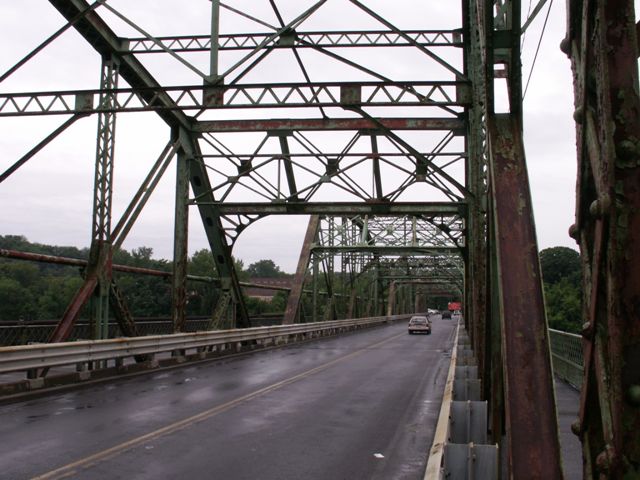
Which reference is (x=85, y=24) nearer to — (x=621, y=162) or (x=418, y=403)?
(x=418, y=403)

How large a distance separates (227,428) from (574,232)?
301 inches

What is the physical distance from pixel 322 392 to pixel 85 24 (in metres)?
10.6

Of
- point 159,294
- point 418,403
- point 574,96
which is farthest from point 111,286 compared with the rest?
point 159,294

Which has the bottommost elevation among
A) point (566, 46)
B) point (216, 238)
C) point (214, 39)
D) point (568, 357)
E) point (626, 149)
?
point (568, 357)

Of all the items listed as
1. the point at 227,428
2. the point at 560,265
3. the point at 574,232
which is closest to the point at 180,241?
the point at 227,428

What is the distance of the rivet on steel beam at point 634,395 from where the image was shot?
7.30ft

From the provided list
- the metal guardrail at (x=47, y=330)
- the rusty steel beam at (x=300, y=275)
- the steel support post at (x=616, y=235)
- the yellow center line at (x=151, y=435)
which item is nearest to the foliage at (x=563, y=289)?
the rusty steel beam at (x=300, y=275)

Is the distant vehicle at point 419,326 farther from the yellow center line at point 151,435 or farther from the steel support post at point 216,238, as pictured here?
the yellow center line at point 151,435

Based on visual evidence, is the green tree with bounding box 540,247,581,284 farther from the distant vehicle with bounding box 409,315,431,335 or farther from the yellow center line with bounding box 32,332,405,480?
the yellow center line with bounding box 32,332,405,480

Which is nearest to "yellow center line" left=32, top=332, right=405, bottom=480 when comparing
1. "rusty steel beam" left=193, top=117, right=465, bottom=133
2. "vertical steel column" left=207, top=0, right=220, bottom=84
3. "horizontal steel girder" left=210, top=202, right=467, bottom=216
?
"vertical steel column" left=207, top=0, right=220, bottom=84

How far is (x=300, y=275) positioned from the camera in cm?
3650

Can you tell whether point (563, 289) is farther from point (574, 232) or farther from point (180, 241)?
point (574, 232)

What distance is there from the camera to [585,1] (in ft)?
8.59

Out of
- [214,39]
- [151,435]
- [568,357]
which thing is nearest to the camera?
[151,435]
